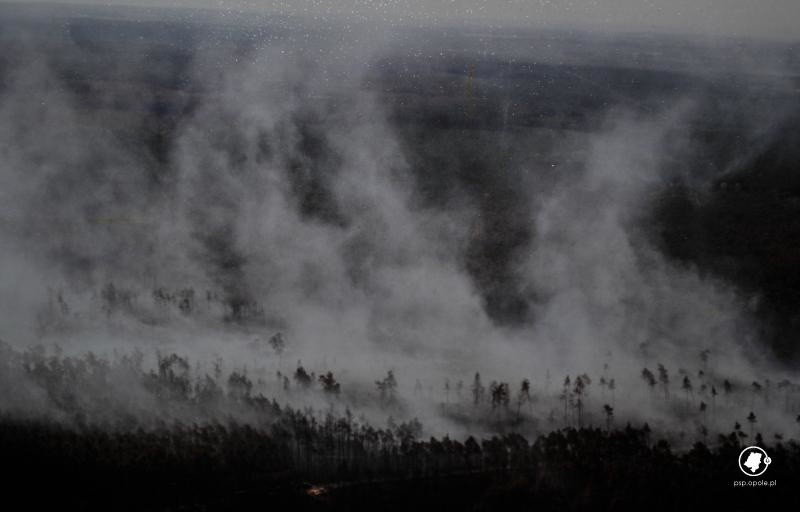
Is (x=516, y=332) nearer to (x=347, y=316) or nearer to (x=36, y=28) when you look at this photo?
(x=347, y=316)

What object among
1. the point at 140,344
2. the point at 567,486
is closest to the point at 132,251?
the point at 140,344

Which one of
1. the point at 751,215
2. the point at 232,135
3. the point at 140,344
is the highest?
the point at 232,135

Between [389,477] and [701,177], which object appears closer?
[389,477]

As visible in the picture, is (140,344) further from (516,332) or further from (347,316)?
(516,332)

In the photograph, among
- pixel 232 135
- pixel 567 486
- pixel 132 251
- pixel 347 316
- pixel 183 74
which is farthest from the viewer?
pixel 183 74

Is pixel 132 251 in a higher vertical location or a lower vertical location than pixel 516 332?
higher

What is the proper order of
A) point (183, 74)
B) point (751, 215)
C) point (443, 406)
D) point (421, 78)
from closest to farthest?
point (443, 406), point (751, 215), point (183, 74), point (421, 78)
